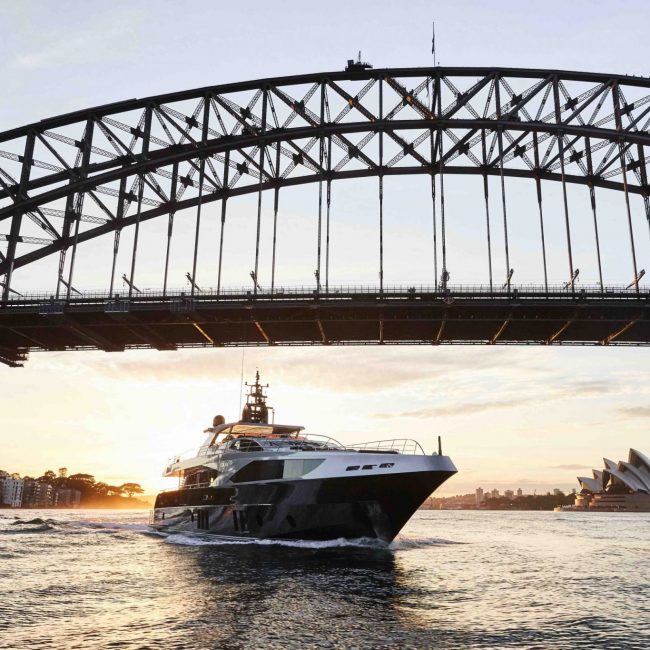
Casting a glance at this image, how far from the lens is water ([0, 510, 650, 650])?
13031 mm

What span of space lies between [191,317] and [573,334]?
31.7 m

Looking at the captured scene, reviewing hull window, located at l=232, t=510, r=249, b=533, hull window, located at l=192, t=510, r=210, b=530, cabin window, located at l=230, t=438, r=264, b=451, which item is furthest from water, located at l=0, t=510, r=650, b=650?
cabin window, located at l=230, t=438, r=264, b=451

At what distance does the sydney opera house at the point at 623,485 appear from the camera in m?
149

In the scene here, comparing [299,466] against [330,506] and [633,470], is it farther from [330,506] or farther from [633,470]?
[633,470]

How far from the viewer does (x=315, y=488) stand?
84.4 ft

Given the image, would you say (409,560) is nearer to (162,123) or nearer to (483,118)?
(483,118)

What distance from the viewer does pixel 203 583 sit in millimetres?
19609

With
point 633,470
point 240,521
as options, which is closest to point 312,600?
point 240,521

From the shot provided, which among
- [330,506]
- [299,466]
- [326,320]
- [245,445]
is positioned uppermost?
[326,320]

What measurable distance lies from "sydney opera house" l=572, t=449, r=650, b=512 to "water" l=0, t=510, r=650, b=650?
440 feet

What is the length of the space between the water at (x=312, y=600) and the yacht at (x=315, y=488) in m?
0.96

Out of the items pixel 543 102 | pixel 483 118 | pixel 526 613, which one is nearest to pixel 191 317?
pixel 483 118

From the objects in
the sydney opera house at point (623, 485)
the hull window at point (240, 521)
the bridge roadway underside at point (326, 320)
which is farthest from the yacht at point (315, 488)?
the sydney opera house at point (623, 485)

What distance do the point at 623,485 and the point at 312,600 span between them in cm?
18258
